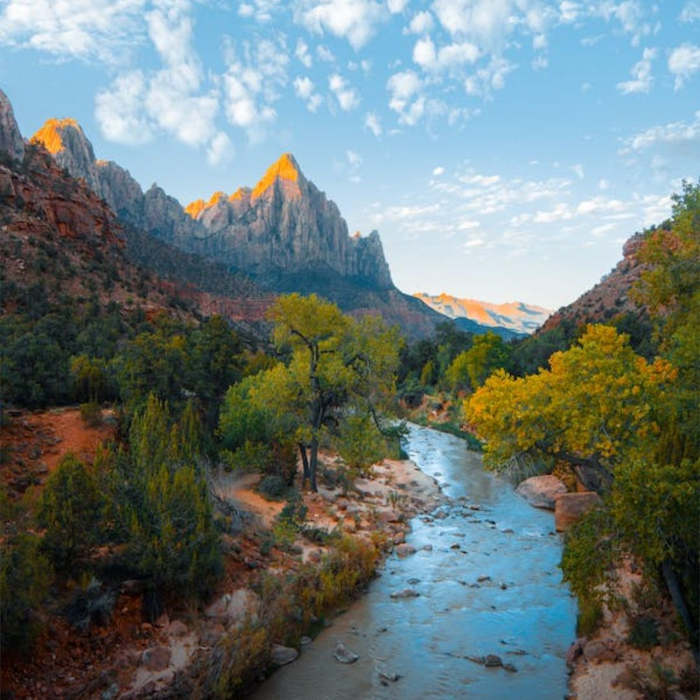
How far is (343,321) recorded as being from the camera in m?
22.0

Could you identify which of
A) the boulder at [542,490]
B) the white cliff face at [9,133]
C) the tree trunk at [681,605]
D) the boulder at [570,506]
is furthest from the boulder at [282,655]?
the white cliff face at [9,133]

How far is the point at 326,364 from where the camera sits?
21.1 metres

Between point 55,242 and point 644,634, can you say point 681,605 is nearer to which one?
point 644,634

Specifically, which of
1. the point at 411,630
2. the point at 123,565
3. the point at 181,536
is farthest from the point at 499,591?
the point at 123,565

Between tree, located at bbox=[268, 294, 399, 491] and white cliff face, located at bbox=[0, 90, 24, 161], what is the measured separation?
5722 centimetres

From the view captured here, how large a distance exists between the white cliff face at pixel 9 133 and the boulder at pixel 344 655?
67.8 m

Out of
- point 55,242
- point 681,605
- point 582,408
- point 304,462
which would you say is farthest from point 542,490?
point 55,242

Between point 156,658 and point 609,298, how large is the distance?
75760 millimetres

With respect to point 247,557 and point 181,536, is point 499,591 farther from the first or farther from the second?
point 181,536

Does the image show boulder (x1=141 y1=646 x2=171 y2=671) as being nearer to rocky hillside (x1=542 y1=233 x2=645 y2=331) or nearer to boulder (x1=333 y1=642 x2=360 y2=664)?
boulder (x1=333 y1=642 x2=360 y2=664)

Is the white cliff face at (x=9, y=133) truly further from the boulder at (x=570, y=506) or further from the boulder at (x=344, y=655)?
the boulder at (x=344, y=655)

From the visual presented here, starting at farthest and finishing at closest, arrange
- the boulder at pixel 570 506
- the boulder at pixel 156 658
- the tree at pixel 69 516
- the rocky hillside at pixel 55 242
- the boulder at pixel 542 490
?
1. the rocky hillside at pixel 55 242
2. the boulder at pixel 542 490
3. the boulder at pixel 570 506
4. the tree at pixel 69 516
5. the boulder at pixel 156 658

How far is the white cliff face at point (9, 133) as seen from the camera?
62.2 m

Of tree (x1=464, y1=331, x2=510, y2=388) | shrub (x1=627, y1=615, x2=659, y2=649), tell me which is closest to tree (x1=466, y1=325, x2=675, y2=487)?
shrub (x1=627, y1=615, x2=659, y2=649)
